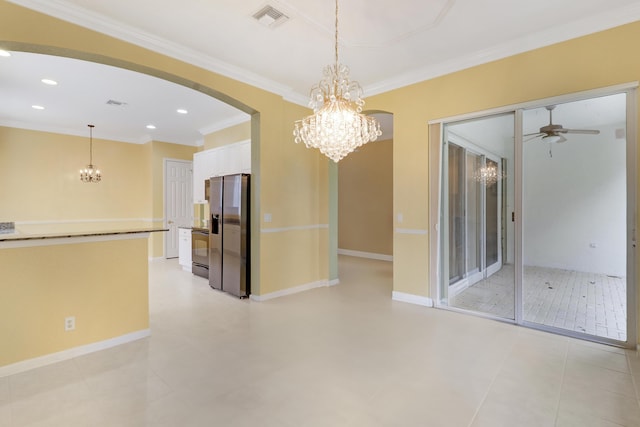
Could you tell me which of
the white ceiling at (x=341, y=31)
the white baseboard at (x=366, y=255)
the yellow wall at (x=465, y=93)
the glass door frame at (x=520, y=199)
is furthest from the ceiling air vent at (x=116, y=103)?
the white baseboard at (x=366, y=255)

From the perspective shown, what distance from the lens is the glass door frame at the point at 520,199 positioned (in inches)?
107

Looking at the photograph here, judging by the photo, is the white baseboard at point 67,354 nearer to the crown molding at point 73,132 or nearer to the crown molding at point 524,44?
the crown molding at point 524,44

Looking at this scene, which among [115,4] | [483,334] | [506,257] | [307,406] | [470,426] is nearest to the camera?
[470,426]

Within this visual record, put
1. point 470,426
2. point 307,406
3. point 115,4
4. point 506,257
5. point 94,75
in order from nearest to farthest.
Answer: point 470,426 → point 307,406 → point 115,4 → point 506,257 → point 94,75

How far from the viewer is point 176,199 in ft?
25.5

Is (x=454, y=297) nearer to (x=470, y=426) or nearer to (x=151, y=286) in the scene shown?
(x=470, y=426)

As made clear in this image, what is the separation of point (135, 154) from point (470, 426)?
Result: 28.4 ft

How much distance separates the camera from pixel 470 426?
5.80 feet

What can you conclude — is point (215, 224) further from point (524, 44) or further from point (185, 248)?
point (524, 44)

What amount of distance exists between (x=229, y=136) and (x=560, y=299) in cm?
Answer: 611

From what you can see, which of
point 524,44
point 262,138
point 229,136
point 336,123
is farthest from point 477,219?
point 229,136

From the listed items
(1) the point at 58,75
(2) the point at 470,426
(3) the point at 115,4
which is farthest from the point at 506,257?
(1) the point at 58,75

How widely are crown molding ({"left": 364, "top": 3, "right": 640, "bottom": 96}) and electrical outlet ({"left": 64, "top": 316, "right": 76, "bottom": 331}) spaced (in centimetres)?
450

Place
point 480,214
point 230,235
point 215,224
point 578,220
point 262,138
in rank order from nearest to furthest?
point 578,220 → point 480,214 → point 262,138 → point 230,235 → point 215,224
